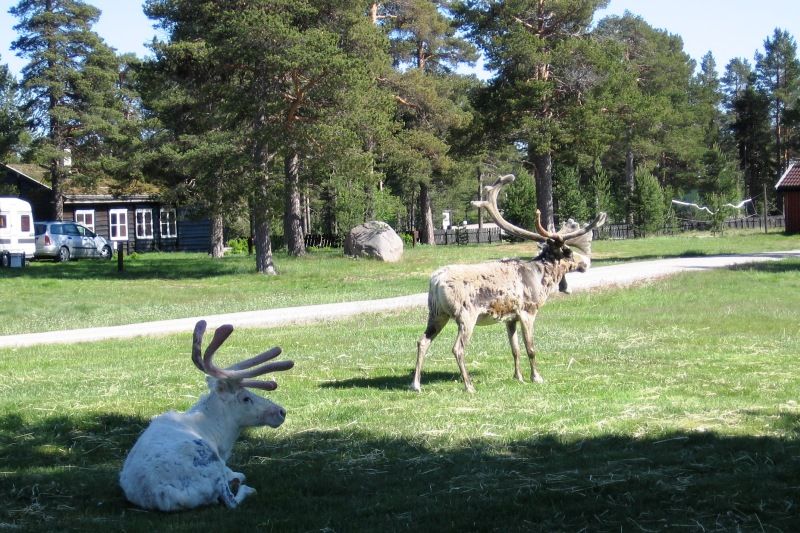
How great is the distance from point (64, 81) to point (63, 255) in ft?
45.3

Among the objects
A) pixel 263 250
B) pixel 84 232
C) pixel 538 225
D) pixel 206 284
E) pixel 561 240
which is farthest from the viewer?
pixel 84 232

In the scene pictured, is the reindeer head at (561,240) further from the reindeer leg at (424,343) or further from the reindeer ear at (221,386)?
the reindeer ear at (221,386)

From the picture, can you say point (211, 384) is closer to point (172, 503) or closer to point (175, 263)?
point (172, 503)

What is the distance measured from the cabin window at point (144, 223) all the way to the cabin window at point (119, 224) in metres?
0.72

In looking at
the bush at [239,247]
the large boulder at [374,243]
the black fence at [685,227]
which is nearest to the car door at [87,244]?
the bush at [239,247]

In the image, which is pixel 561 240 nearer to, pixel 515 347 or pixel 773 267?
pixel 515 347

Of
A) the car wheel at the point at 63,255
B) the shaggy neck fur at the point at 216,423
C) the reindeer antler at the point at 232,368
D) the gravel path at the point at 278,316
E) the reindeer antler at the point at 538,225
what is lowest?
the gravel path at the point at 278,316

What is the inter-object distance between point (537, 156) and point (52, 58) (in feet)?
91.4

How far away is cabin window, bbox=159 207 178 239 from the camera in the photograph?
60562mm

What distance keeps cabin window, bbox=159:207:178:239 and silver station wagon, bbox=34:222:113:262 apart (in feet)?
37.6

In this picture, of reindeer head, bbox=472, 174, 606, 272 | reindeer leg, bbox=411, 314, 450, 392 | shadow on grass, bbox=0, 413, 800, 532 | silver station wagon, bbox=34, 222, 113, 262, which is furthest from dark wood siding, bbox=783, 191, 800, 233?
shadow on grass, bbox=0, 413, 800, 532

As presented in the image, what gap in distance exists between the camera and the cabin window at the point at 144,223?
59.9m

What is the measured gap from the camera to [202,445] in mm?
6812

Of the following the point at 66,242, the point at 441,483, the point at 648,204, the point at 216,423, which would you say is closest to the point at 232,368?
the point at 216,423
